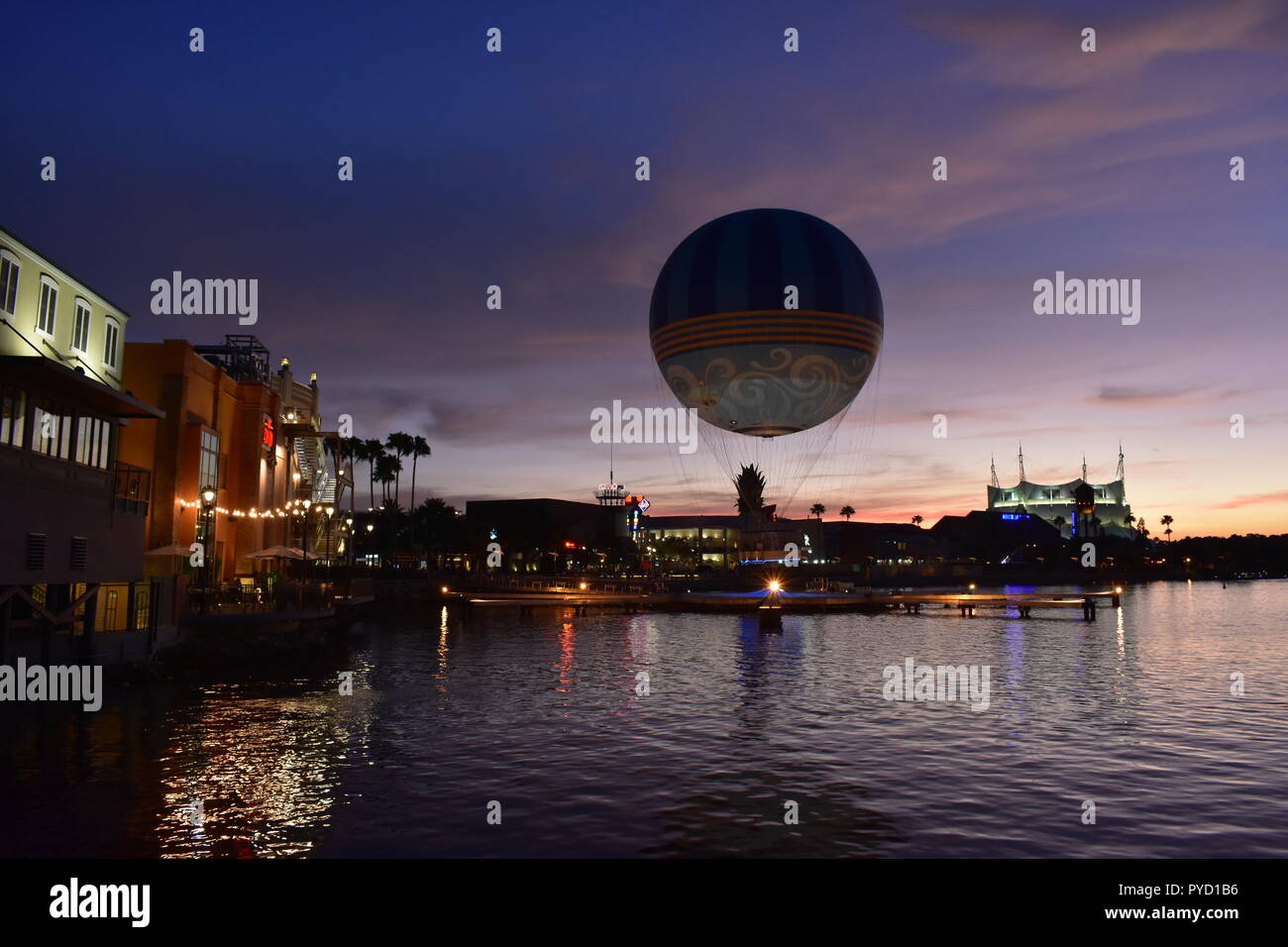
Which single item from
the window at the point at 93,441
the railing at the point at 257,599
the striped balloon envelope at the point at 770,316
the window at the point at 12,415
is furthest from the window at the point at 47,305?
the striped balloon envelope at the point at 770,316

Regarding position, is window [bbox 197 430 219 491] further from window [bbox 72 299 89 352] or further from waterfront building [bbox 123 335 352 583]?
window [bbox 72 299 89 352]

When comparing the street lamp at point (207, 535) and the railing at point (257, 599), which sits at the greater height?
the street lamp at point (207, 535)

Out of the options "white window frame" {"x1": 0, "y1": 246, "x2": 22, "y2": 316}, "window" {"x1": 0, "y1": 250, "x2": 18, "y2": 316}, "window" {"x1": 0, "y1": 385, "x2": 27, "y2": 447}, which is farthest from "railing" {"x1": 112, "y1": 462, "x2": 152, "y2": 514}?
"window" {"x1": 0, "y1": 250, "x2": 18, "y2": 316}

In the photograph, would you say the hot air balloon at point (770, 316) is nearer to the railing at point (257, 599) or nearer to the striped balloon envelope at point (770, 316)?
the striped balloon envelope at point (770, 316)

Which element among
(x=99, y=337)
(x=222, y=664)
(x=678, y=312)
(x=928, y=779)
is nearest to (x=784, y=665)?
(x=678, y=312)

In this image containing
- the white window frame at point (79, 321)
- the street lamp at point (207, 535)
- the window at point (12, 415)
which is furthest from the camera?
the street lamp at point (207, 535)

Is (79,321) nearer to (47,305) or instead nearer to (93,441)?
(47,305)
